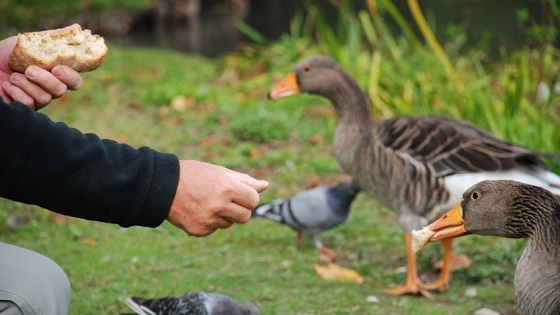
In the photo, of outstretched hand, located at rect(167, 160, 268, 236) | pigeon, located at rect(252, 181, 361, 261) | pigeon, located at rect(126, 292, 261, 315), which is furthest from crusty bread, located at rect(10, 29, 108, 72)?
pigeon, located at rect(252, 181, 361, 261)

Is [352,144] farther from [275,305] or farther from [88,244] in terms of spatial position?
[88,244]

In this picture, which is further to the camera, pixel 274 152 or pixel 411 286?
pixel 274 152

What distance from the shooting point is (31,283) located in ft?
7.99

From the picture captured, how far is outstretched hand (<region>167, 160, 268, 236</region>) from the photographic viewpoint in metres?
2.35

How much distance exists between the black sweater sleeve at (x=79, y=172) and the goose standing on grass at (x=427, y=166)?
2.68m

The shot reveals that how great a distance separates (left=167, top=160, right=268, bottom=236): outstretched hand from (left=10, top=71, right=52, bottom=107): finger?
0.61m

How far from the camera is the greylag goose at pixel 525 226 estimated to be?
2914 millimetres

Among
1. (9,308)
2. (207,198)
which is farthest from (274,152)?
(9,308)

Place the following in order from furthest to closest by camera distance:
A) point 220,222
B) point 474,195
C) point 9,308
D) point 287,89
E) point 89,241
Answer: point 287,89 < point 89,241 < point 474,195 < point 220,222 < point 9,308

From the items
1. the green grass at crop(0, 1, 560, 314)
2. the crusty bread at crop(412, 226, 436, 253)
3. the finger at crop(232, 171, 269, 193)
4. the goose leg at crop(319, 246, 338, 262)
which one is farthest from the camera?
the goose leg at crop(319, 246, 338, 262)

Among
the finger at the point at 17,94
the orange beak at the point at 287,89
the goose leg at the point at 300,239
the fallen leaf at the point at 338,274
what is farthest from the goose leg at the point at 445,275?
the finger at the point at 17,94

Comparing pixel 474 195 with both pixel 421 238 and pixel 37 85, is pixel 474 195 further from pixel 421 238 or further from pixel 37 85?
pixel 37 85

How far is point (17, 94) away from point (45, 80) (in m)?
0.11

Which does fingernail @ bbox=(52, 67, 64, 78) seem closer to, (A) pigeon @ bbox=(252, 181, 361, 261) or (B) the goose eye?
(B) the goose eye
